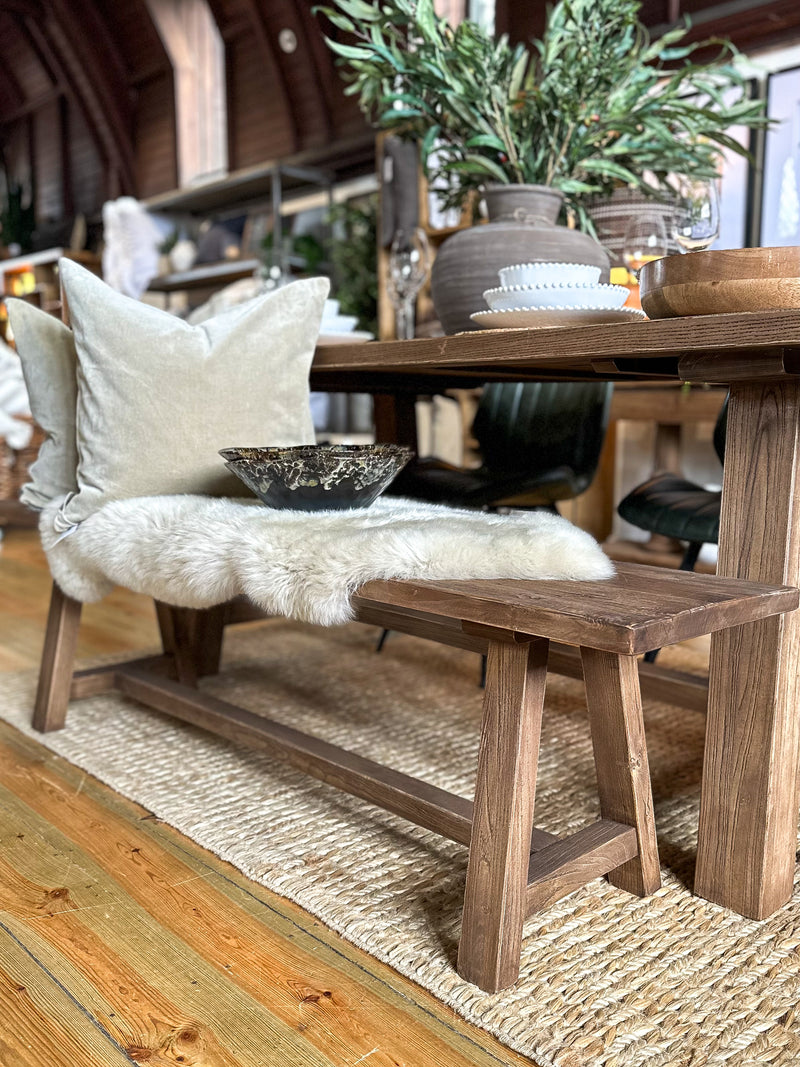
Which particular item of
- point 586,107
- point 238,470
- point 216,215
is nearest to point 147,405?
point 238,470

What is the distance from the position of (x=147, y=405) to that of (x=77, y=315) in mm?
172

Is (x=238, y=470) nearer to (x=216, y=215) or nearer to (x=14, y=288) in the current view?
(x=216, y=215)

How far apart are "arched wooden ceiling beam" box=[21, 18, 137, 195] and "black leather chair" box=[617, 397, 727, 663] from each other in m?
6.39

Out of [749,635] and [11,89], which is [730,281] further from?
[11,89]

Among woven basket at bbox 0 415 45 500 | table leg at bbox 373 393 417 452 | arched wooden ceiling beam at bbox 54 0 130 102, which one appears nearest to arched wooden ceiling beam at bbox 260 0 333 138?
arched wooden ceiling beam at bbox 54 0 130 102

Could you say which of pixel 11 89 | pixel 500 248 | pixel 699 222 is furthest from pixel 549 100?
pixel 11 89

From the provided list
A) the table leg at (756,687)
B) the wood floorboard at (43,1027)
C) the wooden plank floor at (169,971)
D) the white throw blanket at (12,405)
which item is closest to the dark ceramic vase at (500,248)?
the table leg at (756,687)

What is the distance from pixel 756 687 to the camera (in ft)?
3.46

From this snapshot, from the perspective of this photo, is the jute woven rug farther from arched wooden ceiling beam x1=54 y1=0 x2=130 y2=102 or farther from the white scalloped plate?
arched wooden ceiling beam x1=54 y1=0 x2=130 y2=102

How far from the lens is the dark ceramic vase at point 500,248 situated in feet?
4.93

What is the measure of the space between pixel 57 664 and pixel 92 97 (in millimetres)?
6710

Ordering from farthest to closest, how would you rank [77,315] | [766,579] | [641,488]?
[641,488] → [77,315] → [766,579]

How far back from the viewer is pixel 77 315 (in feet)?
4.68

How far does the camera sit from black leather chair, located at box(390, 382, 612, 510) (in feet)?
6.77
